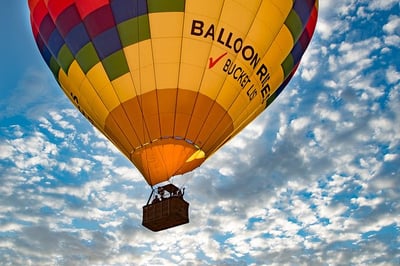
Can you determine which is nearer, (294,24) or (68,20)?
(68,20)

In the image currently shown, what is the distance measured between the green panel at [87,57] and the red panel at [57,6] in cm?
116

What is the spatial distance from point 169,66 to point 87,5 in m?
2.59

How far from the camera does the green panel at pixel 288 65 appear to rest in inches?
548

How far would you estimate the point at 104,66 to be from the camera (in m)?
12.4

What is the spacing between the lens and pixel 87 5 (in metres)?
12.3

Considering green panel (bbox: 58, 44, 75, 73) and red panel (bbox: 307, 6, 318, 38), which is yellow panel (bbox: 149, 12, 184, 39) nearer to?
green panel (bbox: 58, 44, 75, 73)

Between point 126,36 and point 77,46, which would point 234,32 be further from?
point 77,46

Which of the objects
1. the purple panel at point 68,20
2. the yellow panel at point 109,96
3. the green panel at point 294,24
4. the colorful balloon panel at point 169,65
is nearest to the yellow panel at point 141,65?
the colorful balloon panel at point 169,65

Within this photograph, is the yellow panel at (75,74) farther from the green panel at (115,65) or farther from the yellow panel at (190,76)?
the yellow panel at (190,76)

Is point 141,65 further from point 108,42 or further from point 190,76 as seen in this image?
point 190,76

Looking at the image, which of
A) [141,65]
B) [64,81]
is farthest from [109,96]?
[64,81]

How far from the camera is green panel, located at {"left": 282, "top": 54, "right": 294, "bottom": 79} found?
13.9 meters

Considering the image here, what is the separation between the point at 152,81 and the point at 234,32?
2.32 meters

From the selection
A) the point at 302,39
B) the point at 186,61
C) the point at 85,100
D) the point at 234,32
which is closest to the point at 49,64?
the point at 85,100
